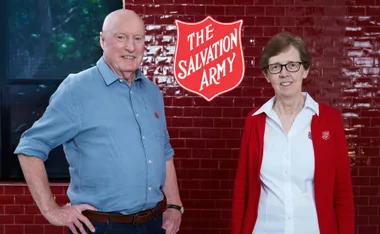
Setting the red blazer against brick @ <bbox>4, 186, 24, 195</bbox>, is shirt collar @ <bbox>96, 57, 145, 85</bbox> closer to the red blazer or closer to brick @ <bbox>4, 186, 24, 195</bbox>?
the red blazer

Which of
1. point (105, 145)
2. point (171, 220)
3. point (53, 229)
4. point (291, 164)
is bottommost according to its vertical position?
point (53, 229)

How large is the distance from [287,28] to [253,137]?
2337 mm

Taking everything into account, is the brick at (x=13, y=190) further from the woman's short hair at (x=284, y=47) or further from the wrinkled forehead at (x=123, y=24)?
the woman's short hair at (x=284, y=47)

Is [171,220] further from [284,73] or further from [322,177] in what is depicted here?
[284,73]

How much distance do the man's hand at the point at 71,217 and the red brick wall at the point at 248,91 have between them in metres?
2.41

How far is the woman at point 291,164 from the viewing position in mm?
2738

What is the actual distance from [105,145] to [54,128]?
250 mm

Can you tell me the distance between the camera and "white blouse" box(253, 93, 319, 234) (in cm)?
273

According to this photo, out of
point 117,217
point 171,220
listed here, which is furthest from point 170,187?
point 117,217

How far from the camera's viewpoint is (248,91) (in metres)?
4.98

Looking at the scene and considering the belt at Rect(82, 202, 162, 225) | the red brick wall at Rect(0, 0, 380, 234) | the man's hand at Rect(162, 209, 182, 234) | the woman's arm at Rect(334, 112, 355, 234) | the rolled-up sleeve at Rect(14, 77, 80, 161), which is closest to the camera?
the rolled-up sleeve at Rect(14, 77, 80, 161)

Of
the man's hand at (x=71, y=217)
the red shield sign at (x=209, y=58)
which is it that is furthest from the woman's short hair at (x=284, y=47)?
the red shield sign at (x=209, y=58)

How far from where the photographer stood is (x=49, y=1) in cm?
500

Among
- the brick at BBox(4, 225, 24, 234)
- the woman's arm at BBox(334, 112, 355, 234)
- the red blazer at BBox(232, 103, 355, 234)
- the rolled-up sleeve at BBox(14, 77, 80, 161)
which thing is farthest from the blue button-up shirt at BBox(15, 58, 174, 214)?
the brick at BBox(4, 225, 24, 234)
